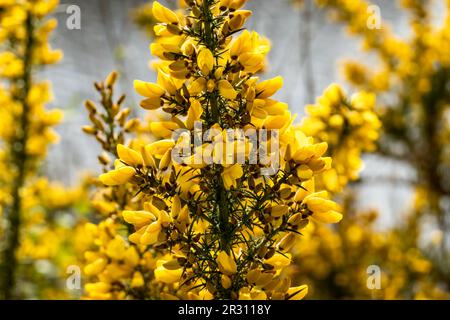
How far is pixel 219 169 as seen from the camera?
120 centimetres

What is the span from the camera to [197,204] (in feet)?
4.07

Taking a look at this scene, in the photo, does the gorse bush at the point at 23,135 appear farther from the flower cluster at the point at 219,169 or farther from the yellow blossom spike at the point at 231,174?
the yellow blossom spike at the point at 231,174

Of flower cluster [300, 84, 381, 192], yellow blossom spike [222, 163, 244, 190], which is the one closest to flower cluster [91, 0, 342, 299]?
yellow blossom spike [222, 163, 244, 190]

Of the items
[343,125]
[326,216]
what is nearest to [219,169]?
[326,216]

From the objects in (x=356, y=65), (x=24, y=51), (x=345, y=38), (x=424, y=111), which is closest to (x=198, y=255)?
(x=24, y=51)

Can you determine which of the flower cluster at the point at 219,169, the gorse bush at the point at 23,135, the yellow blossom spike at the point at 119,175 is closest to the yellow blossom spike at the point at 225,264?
the flower cluster at the point at 219,169

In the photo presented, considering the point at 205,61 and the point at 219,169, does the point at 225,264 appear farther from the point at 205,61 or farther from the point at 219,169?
the point at 205,61

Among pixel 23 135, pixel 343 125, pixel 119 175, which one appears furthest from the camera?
pixel 23 135

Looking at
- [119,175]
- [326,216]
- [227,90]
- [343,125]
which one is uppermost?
[343,125]

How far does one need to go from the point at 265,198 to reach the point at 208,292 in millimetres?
248

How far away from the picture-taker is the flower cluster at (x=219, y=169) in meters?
1.20

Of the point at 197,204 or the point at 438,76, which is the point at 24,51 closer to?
the point at 197,204

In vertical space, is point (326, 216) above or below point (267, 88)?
below

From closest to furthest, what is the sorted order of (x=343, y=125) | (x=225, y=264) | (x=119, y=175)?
(x=225, y=264) < (x=119, y=175) < (x=343, y=125)
